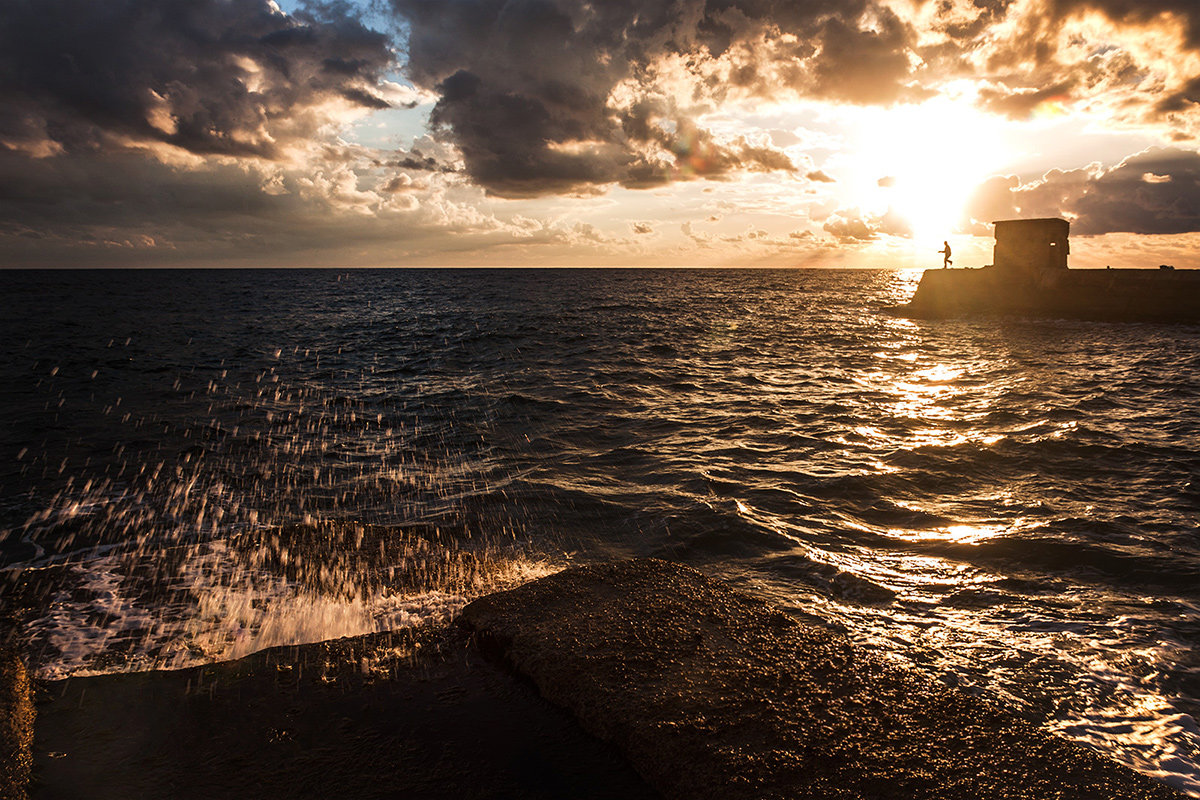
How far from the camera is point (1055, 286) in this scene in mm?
37781

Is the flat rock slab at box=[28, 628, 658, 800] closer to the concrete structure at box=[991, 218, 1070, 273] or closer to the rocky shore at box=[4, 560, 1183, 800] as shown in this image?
the rocky shore at box=[4, 560, 1183, 800]

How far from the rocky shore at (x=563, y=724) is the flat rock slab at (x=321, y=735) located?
0.04 ft

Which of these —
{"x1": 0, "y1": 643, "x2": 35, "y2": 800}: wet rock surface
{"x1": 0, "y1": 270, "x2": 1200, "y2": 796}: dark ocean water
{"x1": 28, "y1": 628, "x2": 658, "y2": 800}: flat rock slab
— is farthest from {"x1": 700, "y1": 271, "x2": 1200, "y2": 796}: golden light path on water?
{"x1": 0, "y1": 643, "x2": 35, "y2": 800}: wet rock surface

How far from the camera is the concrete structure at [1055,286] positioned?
3453 cm

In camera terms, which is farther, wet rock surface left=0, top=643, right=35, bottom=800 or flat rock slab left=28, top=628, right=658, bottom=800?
flat rock slab left=28, top=628, right=658, bottom=800

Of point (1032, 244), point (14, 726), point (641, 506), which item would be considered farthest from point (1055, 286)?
point (14, 726)

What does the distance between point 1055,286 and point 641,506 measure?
138ft

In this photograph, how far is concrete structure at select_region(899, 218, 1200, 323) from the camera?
3453 centimetres

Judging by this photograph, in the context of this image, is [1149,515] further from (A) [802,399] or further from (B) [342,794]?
(B) [342,794]

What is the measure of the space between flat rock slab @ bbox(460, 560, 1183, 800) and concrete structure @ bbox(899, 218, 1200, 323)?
145 ft

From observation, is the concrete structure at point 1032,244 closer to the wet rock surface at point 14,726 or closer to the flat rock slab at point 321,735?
the flat rock slab at point 321,735

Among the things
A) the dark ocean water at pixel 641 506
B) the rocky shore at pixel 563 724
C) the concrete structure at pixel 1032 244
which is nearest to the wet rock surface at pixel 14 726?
the rocky shore at pixel 563 724

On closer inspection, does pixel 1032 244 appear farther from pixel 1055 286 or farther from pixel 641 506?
pixel 641 506

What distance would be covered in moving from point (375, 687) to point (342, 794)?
2.87ft
